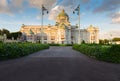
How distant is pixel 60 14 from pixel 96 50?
103 meters

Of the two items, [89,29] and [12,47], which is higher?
[89,29]

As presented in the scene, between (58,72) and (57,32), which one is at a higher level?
(57,32)

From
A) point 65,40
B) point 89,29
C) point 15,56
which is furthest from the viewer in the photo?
point 89,29

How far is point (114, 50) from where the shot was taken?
14.3 metres

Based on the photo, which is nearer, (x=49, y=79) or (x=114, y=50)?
(x=49, y=79)

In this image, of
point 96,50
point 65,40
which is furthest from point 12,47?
point 65,40

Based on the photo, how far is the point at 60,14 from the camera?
117562 millimetres

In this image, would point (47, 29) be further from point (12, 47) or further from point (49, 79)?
point (49, 79)

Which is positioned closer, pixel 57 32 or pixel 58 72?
pixel 58 72

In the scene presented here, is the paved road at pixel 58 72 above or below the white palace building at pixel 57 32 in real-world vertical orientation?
below

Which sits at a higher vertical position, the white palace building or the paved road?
the white palace building

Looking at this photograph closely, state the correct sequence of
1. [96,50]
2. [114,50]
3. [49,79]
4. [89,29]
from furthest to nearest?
1. [89,29]
2. [96,50]
3. [114,50]
4. [49,79]

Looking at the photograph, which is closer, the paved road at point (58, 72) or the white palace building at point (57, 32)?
the paved road at point (58, 72)

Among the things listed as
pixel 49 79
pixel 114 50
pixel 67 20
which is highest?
pixel 67 20
